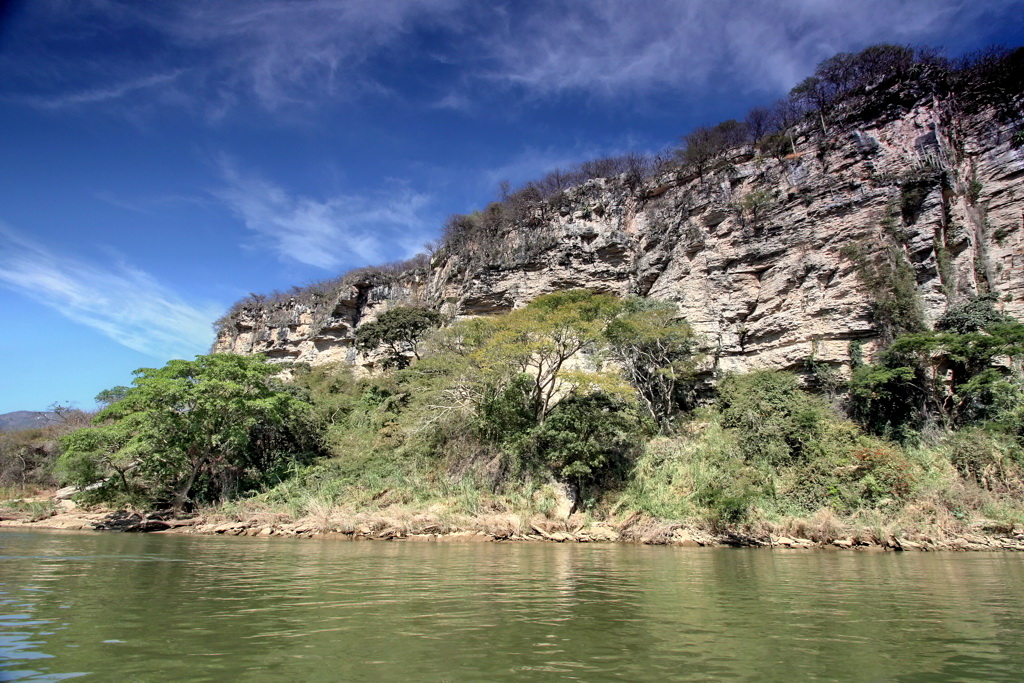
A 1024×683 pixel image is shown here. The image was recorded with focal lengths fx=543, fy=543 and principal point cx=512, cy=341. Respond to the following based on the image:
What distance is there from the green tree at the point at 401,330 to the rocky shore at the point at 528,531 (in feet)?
53.3

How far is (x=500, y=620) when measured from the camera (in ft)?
19.3

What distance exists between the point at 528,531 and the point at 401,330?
1977 cm

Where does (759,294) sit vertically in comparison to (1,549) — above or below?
above

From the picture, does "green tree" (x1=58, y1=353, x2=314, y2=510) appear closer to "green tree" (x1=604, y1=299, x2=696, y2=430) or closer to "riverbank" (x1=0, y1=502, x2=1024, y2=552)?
"riverbank" (x1=0, y1=502, x2=1024, y2=552)

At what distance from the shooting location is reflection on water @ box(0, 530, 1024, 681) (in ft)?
13.8

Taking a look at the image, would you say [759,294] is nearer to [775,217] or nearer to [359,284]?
[775,217]

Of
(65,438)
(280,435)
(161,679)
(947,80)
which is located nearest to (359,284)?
(280,435)

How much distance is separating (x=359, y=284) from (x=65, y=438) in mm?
25779

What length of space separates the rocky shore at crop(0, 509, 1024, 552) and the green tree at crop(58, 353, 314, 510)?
1793 mm

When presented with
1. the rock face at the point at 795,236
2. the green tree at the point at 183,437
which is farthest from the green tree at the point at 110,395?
the rock face at the point at 795,236

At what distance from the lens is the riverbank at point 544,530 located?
1462 cm

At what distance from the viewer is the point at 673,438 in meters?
22.6

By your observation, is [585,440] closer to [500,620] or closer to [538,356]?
[538,356]

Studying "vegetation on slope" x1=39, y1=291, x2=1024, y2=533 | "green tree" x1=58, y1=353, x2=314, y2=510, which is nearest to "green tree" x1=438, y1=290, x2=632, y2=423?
"vegetation on slope" x1=39, y1=291, x2=1024, y2=533
